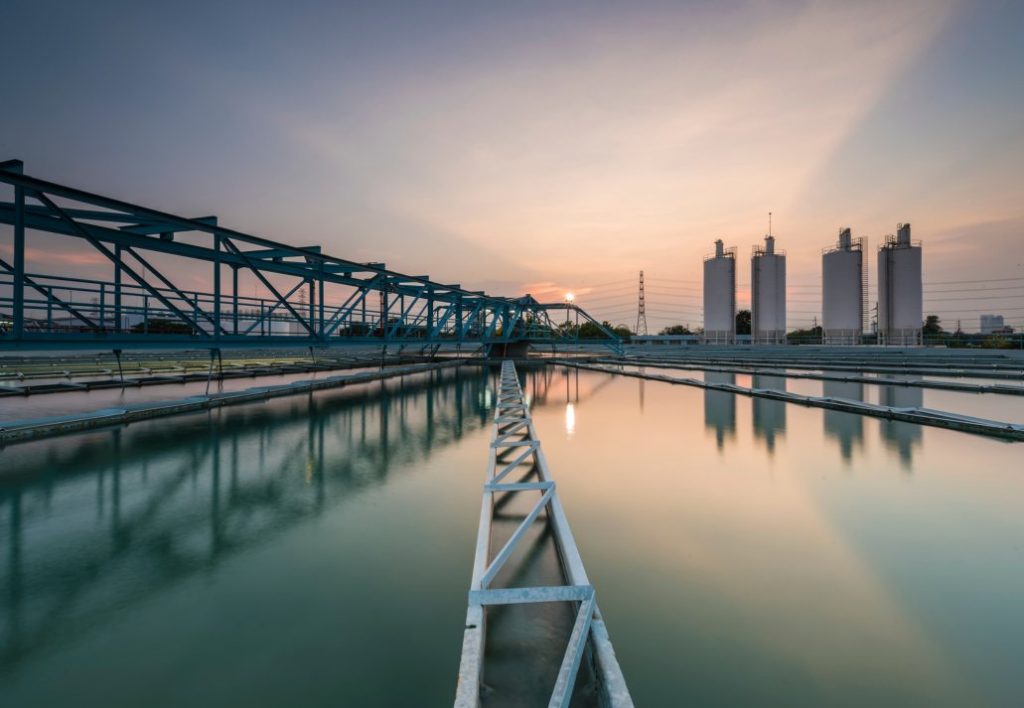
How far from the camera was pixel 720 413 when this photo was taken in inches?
441

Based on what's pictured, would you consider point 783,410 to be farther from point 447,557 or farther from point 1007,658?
point 447,557

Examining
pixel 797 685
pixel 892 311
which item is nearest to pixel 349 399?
pixel 797 685

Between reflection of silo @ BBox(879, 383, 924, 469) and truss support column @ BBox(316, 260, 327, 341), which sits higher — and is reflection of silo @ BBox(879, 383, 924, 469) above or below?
below

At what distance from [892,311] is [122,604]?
185 feet

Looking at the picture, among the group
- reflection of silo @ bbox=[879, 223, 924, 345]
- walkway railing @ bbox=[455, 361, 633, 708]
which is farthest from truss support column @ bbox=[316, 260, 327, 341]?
reflection of silo @ bbox=[879, 223, 924, 345]

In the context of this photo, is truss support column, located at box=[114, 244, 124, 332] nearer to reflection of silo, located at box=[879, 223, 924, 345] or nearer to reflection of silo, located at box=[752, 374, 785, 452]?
reflection of silo, located at box=[752, 374, 785, 452]

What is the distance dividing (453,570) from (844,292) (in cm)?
5360

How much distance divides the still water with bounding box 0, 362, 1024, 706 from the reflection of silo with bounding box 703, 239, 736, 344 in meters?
45.3

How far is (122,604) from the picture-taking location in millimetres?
3137

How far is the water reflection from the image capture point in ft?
10.7

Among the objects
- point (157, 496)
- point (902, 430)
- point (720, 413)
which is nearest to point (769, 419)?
point (720, 413)

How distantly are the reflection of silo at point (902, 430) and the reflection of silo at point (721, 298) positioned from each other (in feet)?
121

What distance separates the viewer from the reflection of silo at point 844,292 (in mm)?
43062

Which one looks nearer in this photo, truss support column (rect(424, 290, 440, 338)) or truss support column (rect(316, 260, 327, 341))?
truss support column (rect(316, 260, 327, 341))
